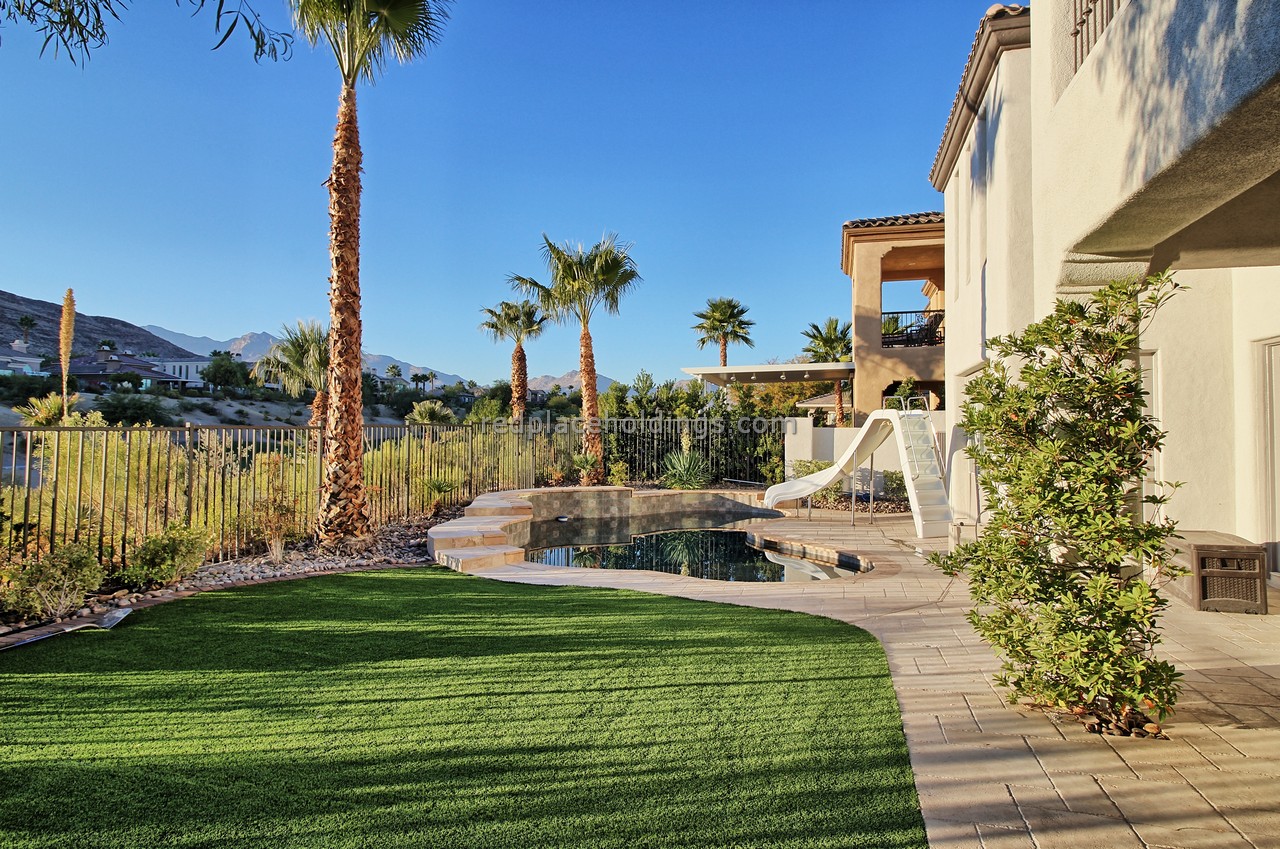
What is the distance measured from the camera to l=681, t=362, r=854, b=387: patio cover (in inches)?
812

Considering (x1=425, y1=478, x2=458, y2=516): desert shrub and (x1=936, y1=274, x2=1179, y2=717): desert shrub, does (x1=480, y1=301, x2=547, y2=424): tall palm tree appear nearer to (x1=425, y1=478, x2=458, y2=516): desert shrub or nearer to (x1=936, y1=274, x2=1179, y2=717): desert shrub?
(x1=425, y1=478, x2=458, y2=516): desert shrub

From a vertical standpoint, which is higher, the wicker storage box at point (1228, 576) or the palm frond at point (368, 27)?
the palm frond at point (368, 27)

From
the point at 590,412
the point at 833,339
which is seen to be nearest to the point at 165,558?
the point at 590,412

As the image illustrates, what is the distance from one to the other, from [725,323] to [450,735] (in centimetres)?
3641

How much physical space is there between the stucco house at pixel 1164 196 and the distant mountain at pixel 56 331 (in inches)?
2197

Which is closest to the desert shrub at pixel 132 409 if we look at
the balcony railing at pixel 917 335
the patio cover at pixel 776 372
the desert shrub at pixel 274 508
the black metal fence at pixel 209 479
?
the black metal fence at pixel 209 479

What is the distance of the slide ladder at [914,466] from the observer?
11.0 m

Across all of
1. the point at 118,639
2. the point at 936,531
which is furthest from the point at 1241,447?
the point at 118,639

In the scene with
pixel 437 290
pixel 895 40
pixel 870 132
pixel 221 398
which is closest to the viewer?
pixel 895 40

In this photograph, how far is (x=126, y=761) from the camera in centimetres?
321

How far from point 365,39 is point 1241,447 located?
11922 mm

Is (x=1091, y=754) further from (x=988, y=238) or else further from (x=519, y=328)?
(x=519, y=328)

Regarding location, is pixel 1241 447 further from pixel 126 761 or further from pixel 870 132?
pixel 870 132

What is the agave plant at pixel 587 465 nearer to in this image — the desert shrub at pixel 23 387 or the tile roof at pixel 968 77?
the tile roof at pixel 968 77
